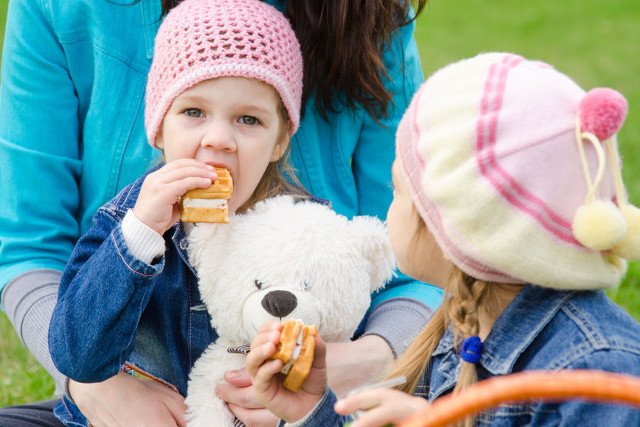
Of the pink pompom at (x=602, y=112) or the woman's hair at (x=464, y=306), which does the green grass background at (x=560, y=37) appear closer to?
the woman's hair at (x=464, y=306)

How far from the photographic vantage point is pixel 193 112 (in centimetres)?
202

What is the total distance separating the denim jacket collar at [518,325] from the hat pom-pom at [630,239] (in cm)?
14

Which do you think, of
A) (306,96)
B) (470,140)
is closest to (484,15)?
(306,96)

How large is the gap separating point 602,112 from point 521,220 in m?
0.20

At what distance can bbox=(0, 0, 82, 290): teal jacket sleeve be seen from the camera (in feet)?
7.29

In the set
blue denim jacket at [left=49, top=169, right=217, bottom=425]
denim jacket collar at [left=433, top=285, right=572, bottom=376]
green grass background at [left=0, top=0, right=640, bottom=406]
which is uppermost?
denim jacket collar at [left=433, top=285, right=572, bottom=376]

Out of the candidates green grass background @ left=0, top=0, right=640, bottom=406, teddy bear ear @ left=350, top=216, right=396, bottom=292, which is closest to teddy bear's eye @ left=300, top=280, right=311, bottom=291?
teddy bear ear @ left=350, top=216, right=396, bottom=292

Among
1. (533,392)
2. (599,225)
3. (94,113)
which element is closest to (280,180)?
(94,113)

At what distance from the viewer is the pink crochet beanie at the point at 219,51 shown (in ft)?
6.46

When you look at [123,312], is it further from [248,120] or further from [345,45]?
[345,45]

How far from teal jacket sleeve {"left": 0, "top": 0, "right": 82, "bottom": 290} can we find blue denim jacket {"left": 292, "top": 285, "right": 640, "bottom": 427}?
2.81 ft

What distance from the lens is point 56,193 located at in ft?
7.41

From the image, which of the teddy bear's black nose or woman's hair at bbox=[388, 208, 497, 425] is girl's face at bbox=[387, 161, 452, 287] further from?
the teddy bear's black nose

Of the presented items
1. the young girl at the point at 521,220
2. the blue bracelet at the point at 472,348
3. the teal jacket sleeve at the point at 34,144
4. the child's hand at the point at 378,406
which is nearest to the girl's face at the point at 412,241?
the young girl at the point at 521,220
